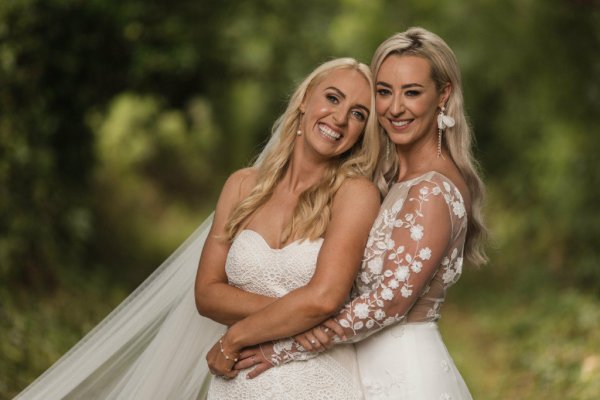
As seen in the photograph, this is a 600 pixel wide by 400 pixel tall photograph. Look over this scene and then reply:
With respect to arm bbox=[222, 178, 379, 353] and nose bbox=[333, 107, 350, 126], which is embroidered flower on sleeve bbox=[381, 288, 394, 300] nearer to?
arm bbox=[222, 178, 379, 353]

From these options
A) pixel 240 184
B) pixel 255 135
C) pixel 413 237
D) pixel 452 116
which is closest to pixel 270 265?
pixel 240 184

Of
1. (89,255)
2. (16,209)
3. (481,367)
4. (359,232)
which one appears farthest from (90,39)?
(359,232)

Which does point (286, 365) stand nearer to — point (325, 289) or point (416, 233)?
point (325, 289)

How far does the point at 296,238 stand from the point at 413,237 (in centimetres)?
52

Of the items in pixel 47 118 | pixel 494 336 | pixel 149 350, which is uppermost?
pixel 149 350

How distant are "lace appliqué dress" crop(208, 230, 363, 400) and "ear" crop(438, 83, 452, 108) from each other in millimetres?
795

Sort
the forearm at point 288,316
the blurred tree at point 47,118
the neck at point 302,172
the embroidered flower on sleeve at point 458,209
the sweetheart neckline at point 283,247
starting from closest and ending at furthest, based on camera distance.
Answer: the forearm at point 288,316 < the embroidered flower on sleeve at point 458,209 < the sweetheart neckline at point 283,247 < the neck at point 302,172 < the blurred tree at point 47,118

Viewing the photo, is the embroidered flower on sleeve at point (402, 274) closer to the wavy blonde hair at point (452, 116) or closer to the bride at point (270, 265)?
the bride at point (270, 265)

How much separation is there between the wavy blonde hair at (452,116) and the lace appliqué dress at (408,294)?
212 mm

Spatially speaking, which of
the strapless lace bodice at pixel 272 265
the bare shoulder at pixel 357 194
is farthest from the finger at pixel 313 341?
the bare shoulder at pixel 357 194

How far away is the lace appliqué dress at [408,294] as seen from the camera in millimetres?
3424

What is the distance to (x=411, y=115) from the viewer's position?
367 centimetres

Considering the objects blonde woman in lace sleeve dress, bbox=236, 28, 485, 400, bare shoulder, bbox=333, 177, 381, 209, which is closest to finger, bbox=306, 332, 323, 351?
blonde woman in lace sleeve dress, bbox=236, 28, 485, 400

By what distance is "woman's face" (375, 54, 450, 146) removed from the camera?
3.63m
